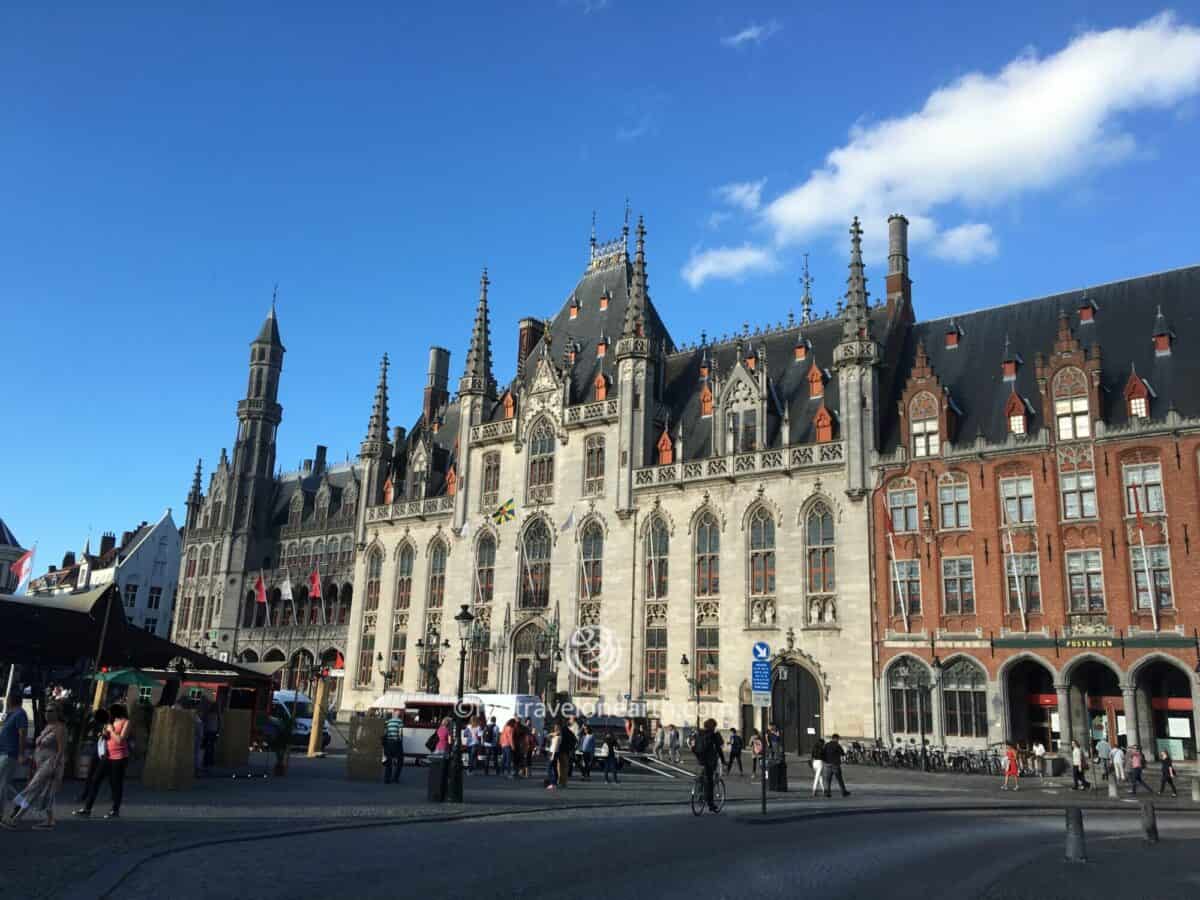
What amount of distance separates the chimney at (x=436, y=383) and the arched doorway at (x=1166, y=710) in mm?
44365

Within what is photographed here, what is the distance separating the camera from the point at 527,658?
50.2 m

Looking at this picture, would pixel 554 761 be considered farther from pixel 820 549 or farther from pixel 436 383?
pixel 436 383

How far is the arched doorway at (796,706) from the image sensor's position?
40969 mm

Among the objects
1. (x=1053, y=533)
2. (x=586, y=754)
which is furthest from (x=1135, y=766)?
(x=586, y=754)

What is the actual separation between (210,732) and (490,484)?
97.8 feet

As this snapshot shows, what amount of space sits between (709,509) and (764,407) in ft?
17.2

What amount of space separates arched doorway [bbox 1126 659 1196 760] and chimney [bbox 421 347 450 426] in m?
44.4

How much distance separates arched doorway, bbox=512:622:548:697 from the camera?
49.2 metres

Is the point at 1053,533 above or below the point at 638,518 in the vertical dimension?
below

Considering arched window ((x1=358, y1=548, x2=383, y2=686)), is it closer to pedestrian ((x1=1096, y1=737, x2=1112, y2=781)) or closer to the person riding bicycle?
pedestrian ((x1=1096, y1=737, x2=1112, y2=781))

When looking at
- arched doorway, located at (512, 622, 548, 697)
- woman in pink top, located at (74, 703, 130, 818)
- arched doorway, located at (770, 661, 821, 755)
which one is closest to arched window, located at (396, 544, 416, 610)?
arched doorway, located at (512, 622, 548, 697)

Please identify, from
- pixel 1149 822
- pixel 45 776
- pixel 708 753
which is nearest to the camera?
pixel 45 776

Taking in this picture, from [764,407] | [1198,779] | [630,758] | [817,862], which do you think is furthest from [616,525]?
[817,862]

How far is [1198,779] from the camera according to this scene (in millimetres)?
26375
